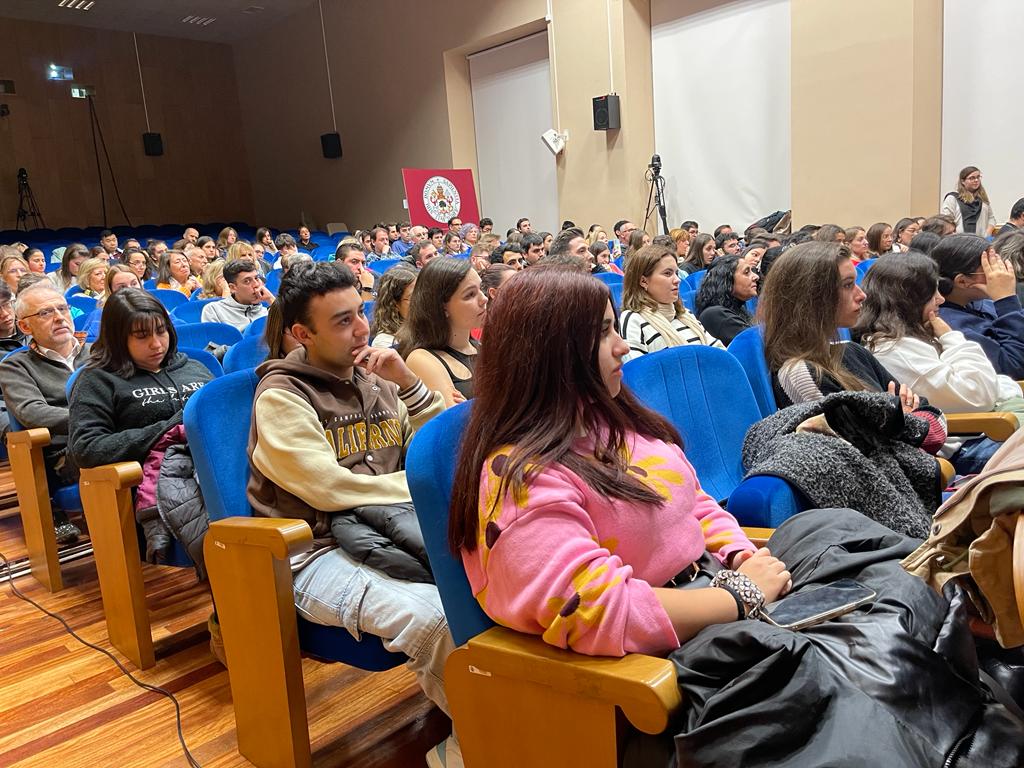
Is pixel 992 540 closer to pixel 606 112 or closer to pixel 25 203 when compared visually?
pixel 606 112

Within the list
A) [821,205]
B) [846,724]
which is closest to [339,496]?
[846,724]

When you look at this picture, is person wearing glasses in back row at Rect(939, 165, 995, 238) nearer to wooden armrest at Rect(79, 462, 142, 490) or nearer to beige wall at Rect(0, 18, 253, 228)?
wooden armrest at Rect(79, 462, 142, 490)

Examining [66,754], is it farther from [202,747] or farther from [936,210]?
[936,210]

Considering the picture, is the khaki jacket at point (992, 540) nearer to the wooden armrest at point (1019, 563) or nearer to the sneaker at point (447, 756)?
the wooden armrest at point (1019, 563)

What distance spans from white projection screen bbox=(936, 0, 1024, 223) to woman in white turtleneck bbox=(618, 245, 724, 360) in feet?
18.9

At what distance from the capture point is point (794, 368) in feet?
6.97

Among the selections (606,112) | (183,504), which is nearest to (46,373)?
(183,504)

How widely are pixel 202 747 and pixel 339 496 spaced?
2.26 feet

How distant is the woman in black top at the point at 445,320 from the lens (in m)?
2.29

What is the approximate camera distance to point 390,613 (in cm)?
145

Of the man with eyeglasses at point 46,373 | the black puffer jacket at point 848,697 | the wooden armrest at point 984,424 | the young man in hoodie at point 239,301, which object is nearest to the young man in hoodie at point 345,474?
the black puffer jacket at point 848,697

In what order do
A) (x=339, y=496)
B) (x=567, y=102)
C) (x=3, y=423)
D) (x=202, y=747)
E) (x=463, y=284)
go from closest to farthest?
(x=339, y=496) → (x=202, y=747) → (x=463, y=284) → (x=3, y=423) → (x=567, y=102)

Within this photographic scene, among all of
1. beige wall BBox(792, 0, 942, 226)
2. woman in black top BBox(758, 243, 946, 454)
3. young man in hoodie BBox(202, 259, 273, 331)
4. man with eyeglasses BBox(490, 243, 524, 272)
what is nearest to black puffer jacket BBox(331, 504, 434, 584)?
woman in black top BBox(758, 243, 946, 454)

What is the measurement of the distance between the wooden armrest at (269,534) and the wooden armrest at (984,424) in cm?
171
